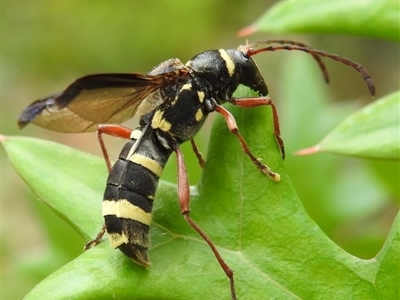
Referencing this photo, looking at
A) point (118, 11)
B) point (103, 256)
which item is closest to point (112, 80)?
point (103, 256)

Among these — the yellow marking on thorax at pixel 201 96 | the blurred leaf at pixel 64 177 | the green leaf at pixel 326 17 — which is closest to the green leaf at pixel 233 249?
the blurred leaf at pixel 64 177

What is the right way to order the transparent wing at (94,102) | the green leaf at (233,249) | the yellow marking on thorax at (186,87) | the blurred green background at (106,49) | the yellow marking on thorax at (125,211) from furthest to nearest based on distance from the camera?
the blurred green background at (106,49)
the yellow marking on thorax at (186,87)
the transparent wing at (94,102)
the yellow marking on thorax at (125,211)
the green leaf at (233,249)

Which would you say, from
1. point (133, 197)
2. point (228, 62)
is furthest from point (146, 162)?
point (228, 62)

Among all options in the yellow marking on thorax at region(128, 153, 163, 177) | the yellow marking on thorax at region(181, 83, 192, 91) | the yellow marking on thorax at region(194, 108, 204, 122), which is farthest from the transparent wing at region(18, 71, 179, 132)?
the yellow marking on thorax at region(128, 153, 163, 177)

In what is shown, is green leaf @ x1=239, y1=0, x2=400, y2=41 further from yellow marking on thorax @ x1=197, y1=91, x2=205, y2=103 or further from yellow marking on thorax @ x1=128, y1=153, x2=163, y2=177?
yellow marking on thorax @ x1=128, y1=153, x2=163, y2=177

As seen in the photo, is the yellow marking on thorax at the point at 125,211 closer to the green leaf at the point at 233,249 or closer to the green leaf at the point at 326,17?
the green leaf at the point at 233,249

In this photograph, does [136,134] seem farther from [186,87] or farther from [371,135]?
[371,135]

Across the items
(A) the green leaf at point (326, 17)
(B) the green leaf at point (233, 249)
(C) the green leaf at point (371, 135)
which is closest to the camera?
(B) the green leaf at point (233, 249)
